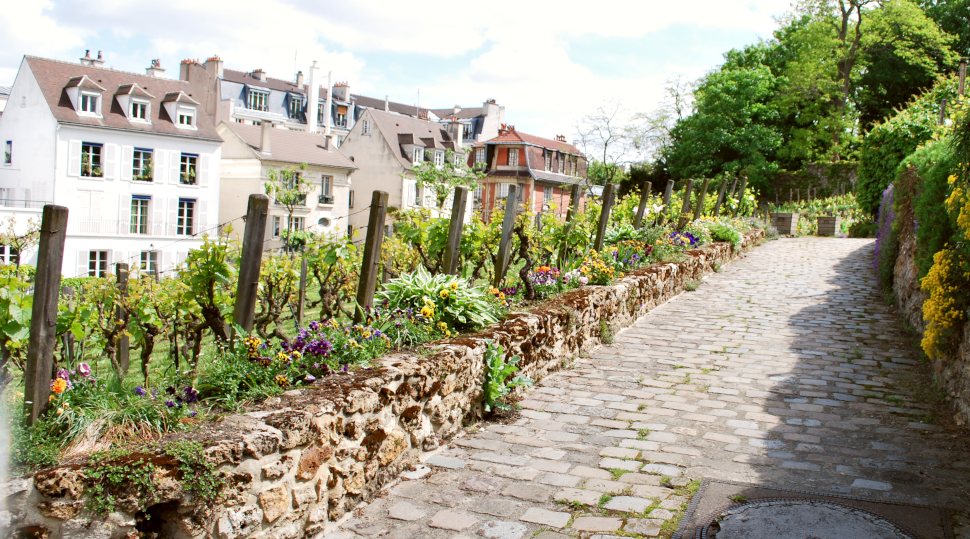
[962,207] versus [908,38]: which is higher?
[908,38]

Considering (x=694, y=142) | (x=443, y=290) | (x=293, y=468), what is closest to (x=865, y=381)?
(x=443, y=290)

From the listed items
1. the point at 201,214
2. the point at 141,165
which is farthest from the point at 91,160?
the point at 201,214

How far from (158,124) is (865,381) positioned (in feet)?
135

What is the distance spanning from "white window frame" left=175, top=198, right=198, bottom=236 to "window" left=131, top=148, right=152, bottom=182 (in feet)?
7.13

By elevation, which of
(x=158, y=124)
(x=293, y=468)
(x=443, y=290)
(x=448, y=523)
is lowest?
(x=448, y=523)

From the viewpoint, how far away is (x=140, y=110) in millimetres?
41656

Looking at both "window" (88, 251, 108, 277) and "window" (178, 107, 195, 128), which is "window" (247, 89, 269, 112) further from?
"window" (88, 251, 108, 277)

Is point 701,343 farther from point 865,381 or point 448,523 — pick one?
point 448,523

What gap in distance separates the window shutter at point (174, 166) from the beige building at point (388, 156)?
13.1 m

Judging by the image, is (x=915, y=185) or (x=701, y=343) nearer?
(x=701, y=343)

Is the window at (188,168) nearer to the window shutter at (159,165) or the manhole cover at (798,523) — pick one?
the window shutter at (159,165)

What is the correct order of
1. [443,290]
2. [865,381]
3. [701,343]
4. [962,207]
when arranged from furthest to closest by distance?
[701,343] → [865,381] → [443,290] → [962,207]

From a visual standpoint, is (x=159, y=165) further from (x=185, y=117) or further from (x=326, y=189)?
(x=326, y=189)

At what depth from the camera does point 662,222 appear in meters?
17.1
